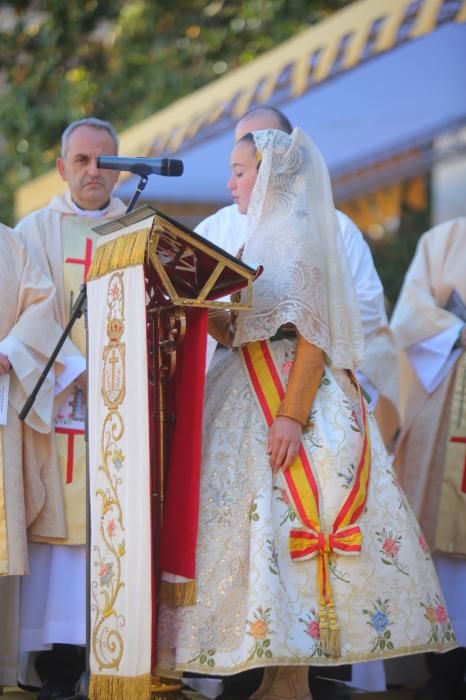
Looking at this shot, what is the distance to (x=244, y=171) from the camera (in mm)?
4426

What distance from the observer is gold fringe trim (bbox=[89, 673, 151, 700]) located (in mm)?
3803

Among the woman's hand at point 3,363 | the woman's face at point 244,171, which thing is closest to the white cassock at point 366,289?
the woman's face at point 244,171

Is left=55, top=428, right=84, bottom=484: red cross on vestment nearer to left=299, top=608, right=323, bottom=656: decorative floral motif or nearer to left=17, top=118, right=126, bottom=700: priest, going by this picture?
left=17, top=118, right=126, bottom=700: priest

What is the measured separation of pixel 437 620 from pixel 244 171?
1678 millimetres

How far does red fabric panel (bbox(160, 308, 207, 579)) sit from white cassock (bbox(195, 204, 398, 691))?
4.04ft

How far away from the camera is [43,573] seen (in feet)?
17.1

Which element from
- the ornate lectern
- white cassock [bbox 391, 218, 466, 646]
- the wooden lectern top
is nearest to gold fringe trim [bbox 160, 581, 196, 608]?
the ornate lectern

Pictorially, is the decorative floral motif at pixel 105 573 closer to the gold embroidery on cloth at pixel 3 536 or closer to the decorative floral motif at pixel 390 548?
the gold embroidery on cloth at pixel 3 536

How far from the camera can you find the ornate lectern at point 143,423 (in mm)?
3902

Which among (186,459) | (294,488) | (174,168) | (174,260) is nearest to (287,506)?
(294,488)

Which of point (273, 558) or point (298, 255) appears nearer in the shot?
point (273, 558)

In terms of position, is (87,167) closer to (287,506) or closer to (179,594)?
(287,506)

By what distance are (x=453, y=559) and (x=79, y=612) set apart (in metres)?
1.69

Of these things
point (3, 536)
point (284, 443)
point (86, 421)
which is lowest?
point (3, 536)
